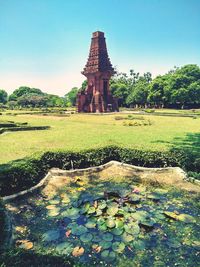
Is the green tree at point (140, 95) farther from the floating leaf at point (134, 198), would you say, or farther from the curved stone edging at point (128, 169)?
the floating leaf at point (134, 198)

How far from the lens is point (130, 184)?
24.0 feet

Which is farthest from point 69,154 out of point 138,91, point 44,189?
point 138,91

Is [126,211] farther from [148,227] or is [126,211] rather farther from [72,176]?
[72,176]

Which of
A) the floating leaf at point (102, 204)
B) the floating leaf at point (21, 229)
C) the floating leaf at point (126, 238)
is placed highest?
the floating leaf at point (102, 204)

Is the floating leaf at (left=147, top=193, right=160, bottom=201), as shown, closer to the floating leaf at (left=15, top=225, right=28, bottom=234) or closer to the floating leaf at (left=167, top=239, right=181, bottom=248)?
the floating leaf at (left=167, top=239, right=181, bottom=248)

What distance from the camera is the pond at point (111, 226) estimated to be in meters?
3.96

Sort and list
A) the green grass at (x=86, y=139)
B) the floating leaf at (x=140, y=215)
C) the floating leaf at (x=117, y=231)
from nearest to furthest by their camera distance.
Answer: the floating leaf at (x=117, y=231), the floating leaf at (x=140, y=215), the green grass at (x=86, y=139)

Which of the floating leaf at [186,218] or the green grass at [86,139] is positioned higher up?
the green grass at [86,139]

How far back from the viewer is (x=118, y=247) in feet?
13.4

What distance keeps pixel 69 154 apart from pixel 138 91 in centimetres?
5621

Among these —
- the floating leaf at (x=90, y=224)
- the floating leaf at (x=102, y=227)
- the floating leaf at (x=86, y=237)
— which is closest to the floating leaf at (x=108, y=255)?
the floating leaf at (x=86, y=237)

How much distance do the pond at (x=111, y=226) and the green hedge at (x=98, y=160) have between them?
889mm

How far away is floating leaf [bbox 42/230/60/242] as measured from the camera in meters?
4.35

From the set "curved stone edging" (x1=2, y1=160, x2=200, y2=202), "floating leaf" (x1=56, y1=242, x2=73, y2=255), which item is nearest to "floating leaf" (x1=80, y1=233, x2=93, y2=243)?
"floating leaf" (x1=56, y1=242, x2=73, y2=255)
